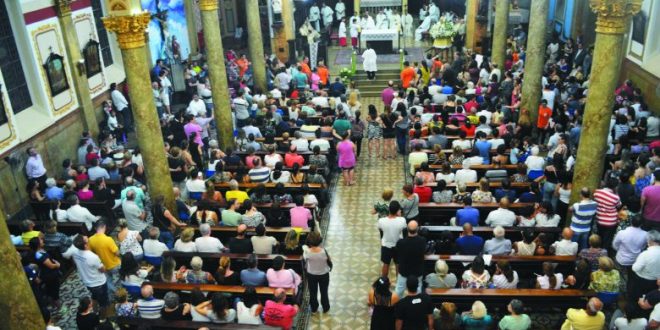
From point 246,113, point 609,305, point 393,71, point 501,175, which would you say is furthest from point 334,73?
point 609,305

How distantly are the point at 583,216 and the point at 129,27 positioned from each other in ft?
23.8

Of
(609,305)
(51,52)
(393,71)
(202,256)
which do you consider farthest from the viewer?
(393,71)

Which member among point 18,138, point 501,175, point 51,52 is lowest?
point 501,175

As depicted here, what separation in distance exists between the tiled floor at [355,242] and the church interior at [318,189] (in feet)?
0.15

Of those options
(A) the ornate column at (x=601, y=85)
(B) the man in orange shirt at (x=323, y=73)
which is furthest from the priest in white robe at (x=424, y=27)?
(A) the ornate column at (x=601, y=85)

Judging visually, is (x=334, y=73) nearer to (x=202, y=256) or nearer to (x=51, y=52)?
(x=51, y=52)

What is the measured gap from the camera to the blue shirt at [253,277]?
6957mm

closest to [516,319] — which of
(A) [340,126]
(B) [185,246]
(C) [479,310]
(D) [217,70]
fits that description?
(C) [479,310]

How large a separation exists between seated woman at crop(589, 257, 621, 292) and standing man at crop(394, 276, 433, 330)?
2292 mm

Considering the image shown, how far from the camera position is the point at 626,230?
731cm

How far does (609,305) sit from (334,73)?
14.4 meters

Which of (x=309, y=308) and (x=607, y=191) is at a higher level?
(x=607, y=191)

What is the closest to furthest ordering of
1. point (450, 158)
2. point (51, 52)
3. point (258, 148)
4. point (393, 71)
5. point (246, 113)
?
point (450, 158), point (258, 148), point (51, 52), point (246, 113), point (393, 71)

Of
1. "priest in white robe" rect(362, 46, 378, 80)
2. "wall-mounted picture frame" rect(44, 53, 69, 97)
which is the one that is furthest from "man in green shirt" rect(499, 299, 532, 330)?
"priest in white robe" rect(362, 46, 378, 80)
